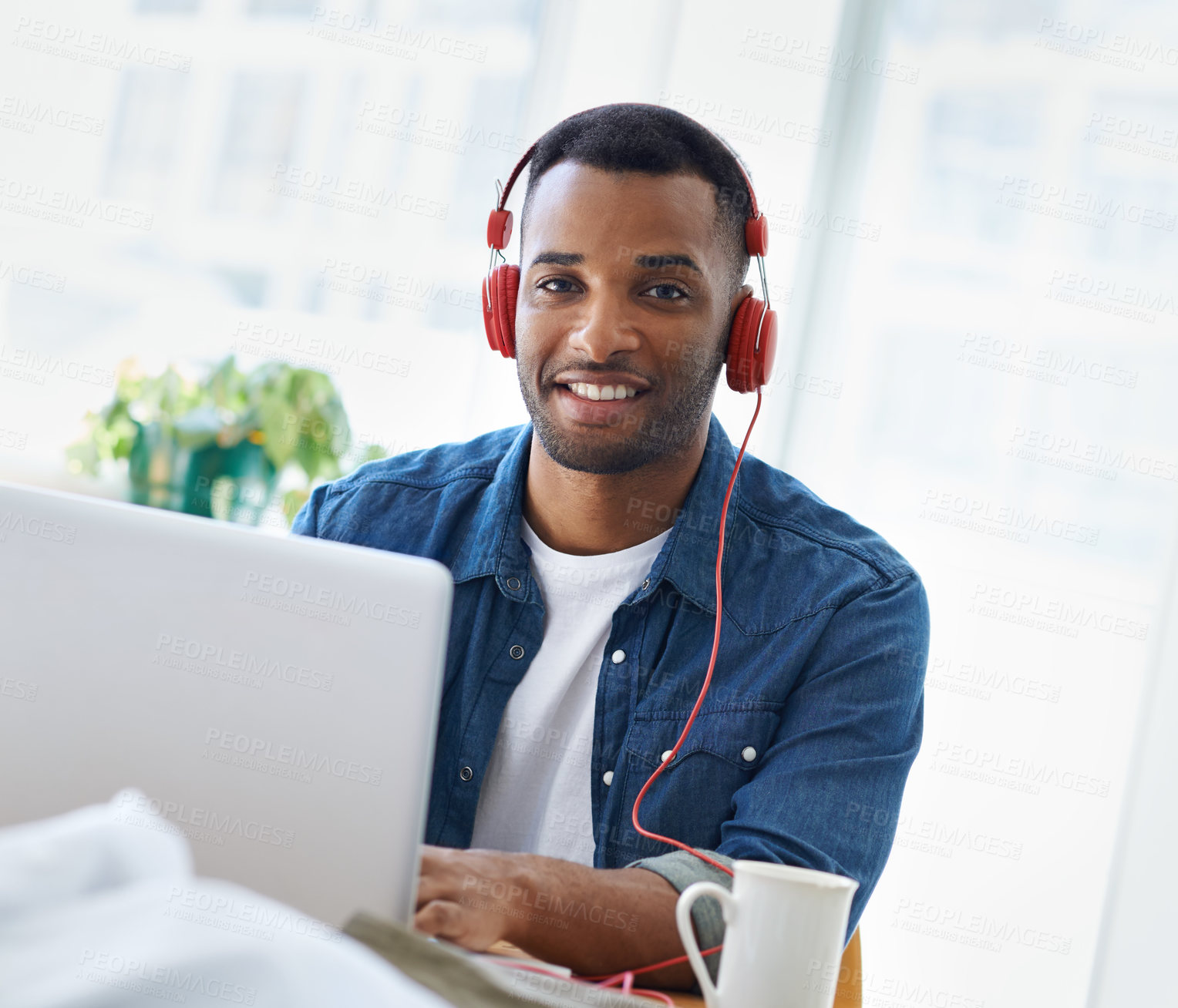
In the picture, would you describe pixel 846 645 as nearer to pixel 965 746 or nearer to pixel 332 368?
pixel 965 746

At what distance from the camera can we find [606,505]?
1460mm

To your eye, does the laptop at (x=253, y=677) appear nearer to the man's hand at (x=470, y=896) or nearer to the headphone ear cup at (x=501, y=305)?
the man's hand at (x=470, y=896)

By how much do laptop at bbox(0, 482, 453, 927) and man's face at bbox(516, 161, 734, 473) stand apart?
0.77 metres

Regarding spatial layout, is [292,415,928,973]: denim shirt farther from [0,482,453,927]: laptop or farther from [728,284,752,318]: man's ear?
[0,482,453,927]: laptop

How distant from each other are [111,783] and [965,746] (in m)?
1.86

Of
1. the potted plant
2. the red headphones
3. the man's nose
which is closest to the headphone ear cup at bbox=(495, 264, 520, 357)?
the red headphones

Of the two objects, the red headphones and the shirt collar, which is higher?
the red headphones

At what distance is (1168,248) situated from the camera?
200cm

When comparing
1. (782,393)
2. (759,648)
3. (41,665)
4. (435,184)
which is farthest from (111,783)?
(782,393)

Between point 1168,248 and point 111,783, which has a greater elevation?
point 1168,248

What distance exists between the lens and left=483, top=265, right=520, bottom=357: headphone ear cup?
58.4 inches

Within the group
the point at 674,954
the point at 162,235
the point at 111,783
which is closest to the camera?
the point at 111,783

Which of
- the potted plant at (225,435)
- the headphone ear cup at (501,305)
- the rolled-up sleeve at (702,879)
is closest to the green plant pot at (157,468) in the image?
the potted plant at (225,435)

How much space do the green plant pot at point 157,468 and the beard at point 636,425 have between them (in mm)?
867
